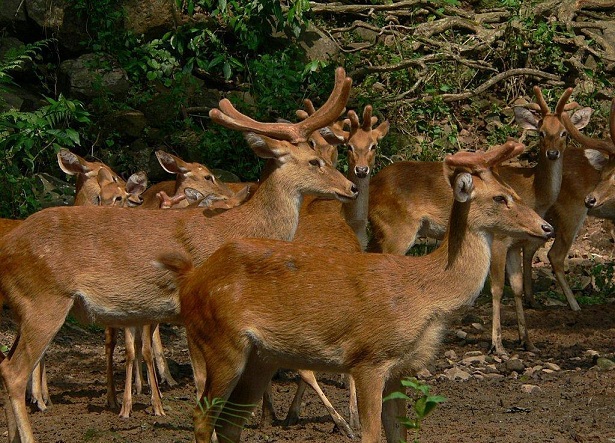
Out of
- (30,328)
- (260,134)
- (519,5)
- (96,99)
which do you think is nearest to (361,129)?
(260,134)

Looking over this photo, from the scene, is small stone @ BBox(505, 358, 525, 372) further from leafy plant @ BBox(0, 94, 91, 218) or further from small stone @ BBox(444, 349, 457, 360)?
leafy plant @ BBox(0, 94, 91, 218)

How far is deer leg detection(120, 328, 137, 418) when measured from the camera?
8.31 m

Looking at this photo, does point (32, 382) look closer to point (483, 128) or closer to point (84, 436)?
point (84, 436)

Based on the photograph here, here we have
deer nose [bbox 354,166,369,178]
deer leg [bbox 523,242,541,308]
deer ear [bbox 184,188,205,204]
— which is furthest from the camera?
deer leg [bbox 523,242,541,308]

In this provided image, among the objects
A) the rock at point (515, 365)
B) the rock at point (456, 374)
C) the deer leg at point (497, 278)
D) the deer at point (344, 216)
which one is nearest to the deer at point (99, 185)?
the deer at point (344, 216)

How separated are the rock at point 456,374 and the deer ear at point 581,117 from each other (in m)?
3.70

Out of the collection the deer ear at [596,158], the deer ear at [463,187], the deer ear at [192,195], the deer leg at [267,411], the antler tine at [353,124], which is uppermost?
the deer ear at [463,187]

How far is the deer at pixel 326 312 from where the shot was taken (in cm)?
627

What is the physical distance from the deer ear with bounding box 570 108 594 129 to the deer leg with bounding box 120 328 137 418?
5.81m

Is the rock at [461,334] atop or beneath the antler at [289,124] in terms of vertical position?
beneath

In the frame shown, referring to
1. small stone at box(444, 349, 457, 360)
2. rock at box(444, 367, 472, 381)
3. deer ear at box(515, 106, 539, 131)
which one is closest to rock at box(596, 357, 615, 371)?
rock at box(444, 367, 472, 381)

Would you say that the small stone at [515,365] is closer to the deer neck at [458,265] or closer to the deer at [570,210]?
the deer at [570,210]

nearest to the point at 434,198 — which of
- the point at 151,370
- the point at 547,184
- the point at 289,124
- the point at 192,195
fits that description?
the point at 547,184

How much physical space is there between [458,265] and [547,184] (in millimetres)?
5488
